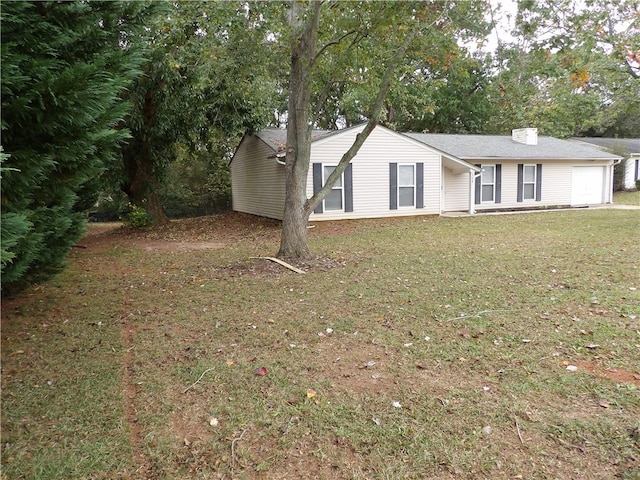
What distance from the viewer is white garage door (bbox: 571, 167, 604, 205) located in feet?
61.9

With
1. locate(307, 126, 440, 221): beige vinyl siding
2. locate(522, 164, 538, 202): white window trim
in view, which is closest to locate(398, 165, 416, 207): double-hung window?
locate(307, 126, 440, 221): beige vinyl siding

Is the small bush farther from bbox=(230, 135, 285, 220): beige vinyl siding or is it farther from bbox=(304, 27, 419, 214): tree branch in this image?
bbox=(304, 27, 419, 214): tree branch

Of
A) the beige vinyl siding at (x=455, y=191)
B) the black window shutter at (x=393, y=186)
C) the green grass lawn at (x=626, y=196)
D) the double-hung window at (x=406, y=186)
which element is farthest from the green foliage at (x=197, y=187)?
the green grass lawn at (x=626, y=196)

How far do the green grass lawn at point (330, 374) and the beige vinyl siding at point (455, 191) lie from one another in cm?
998

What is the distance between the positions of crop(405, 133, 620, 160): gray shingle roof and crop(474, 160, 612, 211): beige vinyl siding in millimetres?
330

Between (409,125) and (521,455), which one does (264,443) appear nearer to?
(521,455)

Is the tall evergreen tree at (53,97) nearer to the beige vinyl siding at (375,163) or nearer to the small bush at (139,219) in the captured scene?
the beige vinyl siding at (375,163)

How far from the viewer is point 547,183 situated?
60.0 feet

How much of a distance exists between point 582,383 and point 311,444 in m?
2.09

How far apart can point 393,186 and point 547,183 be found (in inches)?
313

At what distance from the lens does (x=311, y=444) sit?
2479 mm

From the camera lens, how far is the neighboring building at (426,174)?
14.4 metres

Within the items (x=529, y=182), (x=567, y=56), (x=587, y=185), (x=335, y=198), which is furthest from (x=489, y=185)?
(x=567, y=56)

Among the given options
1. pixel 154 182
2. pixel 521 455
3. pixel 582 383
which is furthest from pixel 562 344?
pixel 154 182
